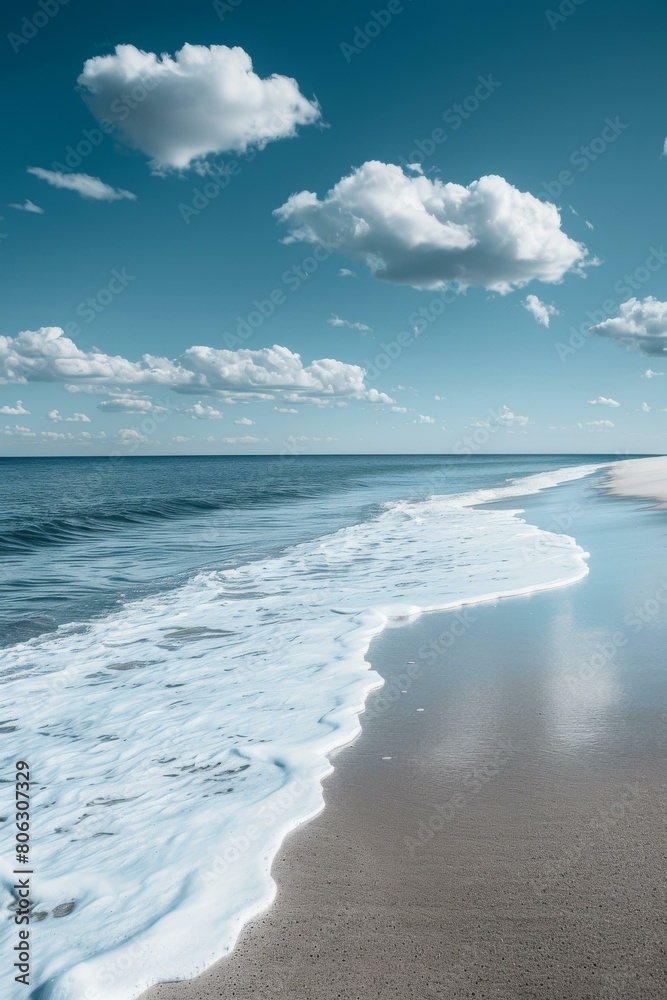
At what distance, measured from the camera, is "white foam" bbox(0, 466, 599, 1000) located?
111 inches

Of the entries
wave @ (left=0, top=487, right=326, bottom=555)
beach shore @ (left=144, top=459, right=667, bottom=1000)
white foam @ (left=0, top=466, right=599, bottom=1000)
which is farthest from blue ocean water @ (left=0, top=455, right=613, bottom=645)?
beach shore @ (left=144, top=459, right=667, bottom=1000)

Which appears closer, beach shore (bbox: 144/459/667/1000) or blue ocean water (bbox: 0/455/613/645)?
beach shore (bbox: 144/459/667/1000)

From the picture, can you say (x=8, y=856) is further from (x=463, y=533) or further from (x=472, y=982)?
(x=463, y=533)

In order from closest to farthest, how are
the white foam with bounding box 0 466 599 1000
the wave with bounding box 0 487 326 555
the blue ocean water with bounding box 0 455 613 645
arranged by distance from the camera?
1. the white foam with bounding box 0 466 599 1000
2. the blue ocean water with bounding box 0 455 613 645
3. the wave with bounding box 0 487 326 555

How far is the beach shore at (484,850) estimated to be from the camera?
7.77 feet

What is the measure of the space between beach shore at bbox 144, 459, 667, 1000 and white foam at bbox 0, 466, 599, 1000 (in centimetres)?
26

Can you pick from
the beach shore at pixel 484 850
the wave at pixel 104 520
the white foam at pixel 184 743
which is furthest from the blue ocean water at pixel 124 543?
the beach shore at pixel 484 850

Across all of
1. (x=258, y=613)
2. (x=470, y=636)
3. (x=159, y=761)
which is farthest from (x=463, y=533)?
(x=159, y=761)

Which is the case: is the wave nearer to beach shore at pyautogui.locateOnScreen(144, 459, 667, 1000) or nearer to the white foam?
the white foam

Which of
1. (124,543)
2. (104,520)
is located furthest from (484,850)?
(104,520)

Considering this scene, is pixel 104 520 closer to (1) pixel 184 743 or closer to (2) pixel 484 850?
(1) pixel 184 743

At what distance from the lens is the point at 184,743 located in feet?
16.0

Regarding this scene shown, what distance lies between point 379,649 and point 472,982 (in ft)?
14.8

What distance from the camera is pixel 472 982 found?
2303 mm
